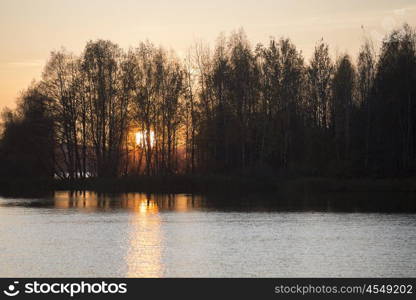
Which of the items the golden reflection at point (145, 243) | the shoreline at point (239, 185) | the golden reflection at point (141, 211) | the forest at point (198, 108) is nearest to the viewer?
the golden reflection at point (145, 243)

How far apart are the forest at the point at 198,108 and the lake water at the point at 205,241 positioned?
22505mm

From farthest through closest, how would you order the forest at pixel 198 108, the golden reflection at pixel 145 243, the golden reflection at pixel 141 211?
the forest at pixel 198 108 → the golden reflection at pixel 141 211 → the golden reflection at pixel 145 243

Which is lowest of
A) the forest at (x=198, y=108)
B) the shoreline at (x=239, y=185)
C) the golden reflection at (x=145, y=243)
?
the golden reflection at (x=145, y=243)

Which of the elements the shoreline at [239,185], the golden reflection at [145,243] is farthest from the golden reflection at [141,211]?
the shoreline at [239,185]

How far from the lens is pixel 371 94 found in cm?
7669

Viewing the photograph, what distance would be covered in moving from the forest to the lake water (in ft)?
73.8

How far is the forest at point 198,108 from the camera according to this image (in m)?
80.3

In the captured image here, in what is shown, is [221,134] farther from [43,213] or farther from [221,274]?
[221,274]

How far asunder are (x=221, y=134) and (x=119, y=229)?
131ft

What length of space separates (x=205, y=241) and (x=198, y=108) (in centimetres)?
4941

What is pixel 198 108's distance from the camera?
85875mm

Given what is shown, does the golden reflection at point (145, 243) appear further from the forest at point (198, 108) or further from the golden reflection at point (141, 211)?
the forest at point (198, 108)

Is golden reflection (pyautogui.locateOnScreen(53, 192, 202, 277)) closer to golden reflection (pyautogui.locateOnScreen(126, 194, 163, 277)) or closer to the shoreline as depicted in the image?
golden reflection (pyautogui.locateOnScreen(126, 194, 163, 277))

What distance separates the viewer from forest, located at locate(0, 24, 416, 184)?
8031 cm
